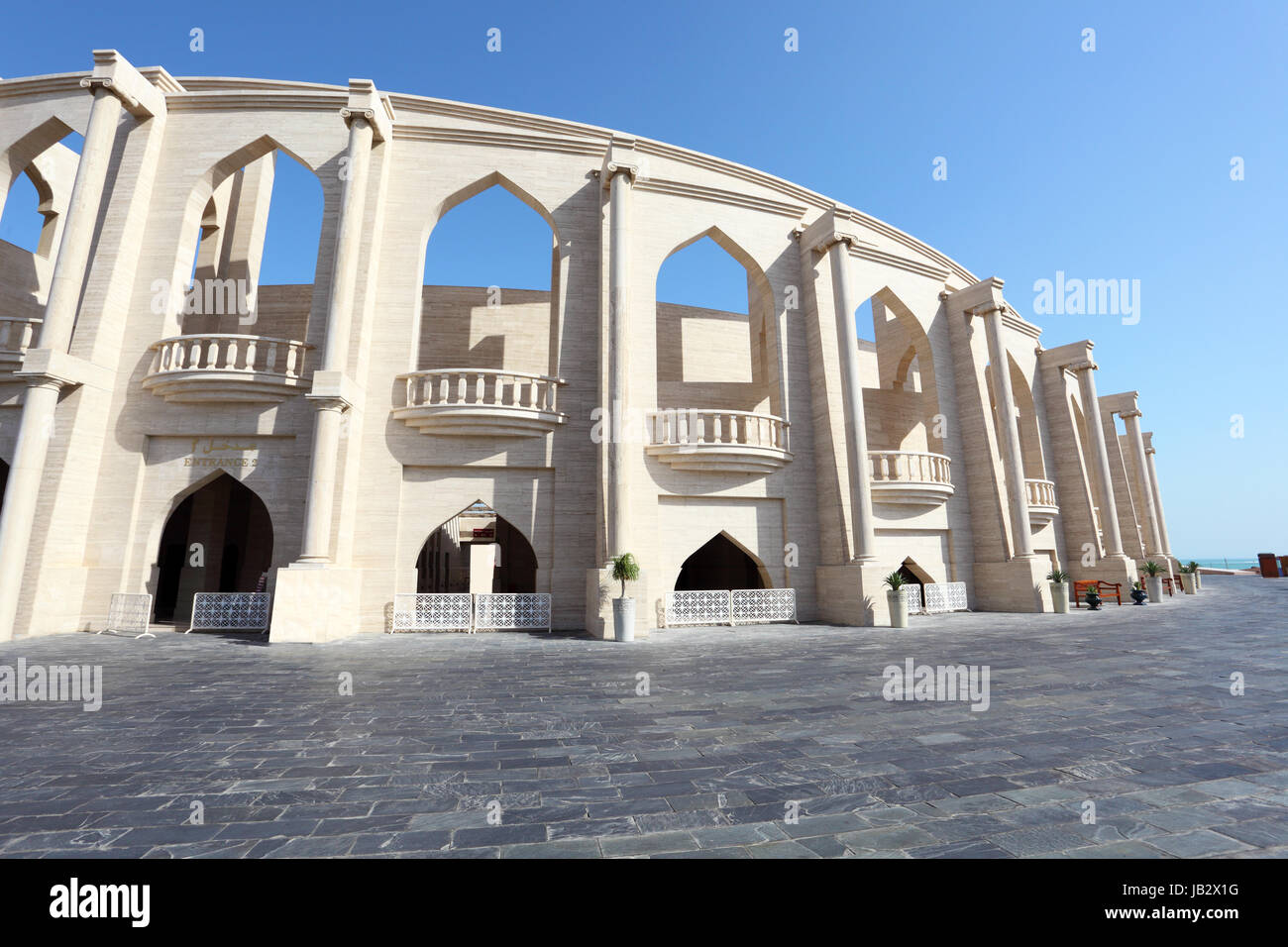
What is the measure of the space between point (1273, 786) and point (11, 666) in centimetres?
1414

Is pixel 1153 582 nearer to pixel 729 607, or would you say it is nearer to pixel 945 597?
pixel 945 597

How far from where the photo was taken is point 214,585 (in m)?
17.0

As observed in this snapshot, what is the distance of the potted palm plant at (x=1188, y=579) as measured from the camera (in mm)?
24281

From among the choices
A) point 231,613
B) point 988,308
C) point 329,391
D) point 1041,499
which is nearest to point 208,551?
point 231,613

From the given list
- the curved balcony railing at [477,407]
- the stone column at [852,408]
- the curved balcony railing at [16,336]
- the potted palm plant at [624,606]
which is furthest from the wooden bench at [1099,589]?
the curved balcony railing at [16,336]

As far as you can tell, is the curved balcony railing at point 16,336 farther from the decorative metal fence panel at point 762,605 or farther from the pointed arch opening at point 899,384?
the pointed arch opening at point 899,384

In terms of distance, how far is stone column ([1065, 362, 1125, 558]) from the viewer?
74.8ft

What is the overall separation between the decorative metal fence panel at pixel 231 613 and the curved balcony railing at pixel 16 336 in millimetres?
6548

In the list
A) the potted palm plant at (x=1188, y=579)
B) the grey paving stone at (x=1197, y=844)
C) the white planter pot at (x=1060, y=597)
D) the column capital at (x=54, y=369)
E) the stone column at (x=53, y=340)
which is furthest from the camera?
the potted palm plant at (x=1188, y=579)

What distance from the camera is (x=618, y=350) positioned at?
13.5m

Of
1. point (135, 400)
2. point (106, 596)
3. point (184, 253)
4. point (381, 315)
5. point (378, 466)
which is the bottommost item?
point (106, 596)

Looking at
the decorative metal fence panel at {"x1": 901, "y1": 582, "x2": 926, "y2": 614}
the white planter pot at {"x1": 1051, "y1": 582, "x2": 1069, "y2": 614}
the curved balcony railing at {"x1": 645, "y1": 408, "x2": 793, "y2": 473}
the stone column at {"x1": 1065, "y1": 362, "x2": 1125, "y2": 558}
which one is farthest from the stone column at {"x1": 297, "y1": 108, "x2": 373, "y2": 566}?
the stone column at {"x1": 1065, "y1": 362, "x2": 1125, "y2": 558}
